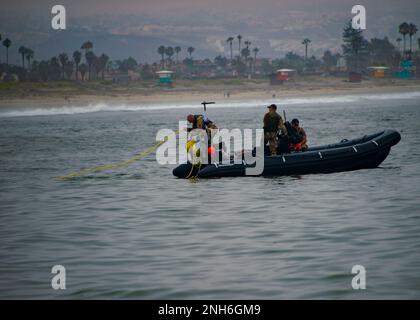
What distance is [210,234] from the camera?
615 inches

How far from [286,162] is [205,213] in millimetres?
4983

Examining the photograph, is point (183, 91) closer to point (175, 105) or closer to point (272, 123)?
point (175, 105)

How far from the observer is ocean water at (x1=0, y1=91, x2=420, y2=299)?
11943 millimetres

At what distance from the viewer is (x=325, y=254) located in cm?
1353

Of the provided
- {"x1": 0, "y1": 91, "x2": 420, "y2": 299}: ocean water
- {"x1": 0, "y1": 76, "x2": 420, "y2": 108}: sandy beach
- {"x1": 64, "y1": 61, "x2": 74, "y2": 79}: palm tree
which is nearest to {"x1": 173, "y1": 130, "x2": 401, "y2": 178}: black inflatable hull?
{"x1": 0, "y1": 91, "x2": 420, "y2": 299}: ocean water

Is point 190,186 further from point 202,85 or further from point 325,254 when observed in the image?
point 202,85

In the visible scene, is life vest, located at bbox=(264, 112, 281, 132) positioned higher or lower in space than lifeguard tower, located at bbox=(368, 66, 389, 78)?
lower

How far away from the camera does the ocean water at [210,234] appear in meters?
11.9

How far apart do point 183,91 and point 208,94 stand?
7511mm

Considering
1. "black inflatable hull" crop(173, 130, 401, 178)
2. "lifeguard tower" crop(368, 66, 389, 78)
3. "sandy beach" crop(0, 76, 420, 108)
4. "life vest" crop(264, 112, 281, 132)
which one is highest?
"lifeguard tower" crop(368, 66, 389, 78)

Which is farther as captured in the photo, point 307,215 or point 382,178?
point 382,178

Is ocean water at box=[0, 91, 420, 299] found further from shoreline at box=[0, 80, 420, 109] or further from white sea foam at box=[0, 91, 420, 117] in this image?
shoreline at box=[0, 80, 420, 109]

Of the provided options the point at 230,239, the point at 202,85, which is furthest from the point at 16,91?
the point at 230,239

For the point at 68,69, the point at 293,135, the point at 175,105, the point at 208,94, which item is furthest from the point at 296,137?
the point at 68,69
